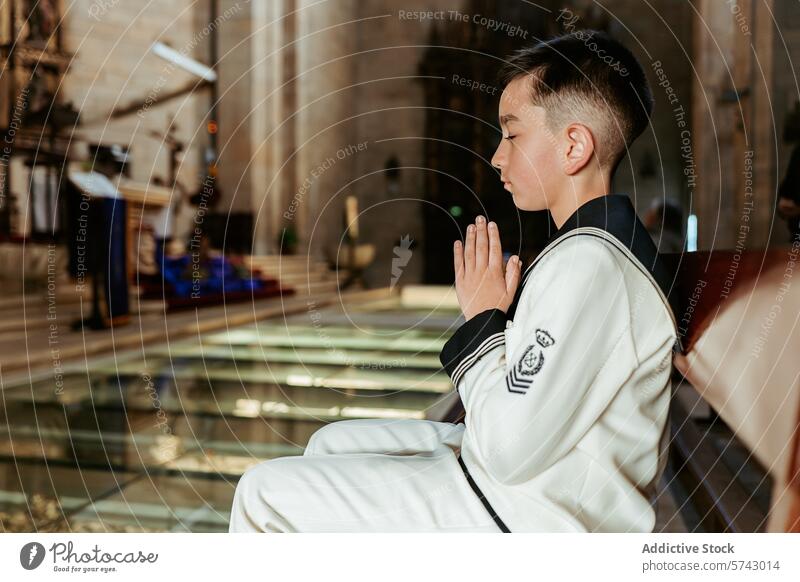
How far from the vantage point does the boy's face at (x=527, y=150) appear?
34.9 inches

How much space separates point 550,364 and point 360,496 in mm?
298

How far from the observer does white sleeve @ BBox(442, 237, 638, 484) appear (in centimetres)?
73

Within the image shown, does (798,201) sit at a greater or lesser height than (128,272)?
greater

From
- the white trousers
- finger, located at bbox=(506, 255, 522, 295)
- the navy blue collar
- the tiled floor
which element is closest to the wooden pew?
the navy blue collar

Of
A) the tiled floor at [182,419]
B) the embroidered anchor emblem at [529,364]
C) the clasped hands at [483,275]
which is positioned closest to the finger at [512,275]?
the clasped hands at [483,275]

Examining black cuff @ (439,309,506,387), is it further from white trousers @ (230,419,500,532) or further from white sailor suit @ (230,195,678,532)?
white trousers @ (230,419,500,532)

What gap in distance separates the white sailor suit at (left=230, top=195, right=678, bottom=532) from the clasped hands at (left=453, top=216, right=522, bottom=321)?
22mm

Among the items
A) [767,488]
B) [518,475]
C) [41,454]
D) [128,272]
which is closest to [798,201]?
[767,488]

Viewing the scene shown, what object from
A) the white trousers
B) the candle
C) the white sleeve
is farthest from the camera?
the candle

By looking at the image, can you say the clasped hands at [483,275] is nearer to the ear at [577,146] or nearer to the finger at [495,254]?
the finger at [495,254]
